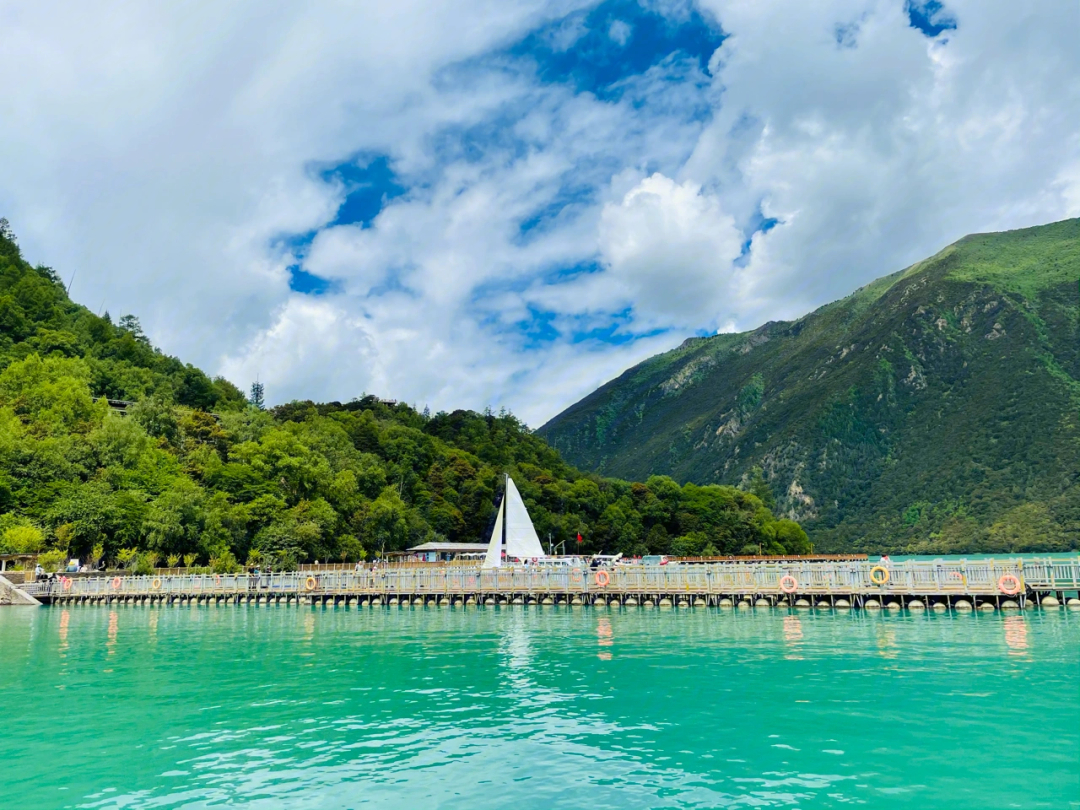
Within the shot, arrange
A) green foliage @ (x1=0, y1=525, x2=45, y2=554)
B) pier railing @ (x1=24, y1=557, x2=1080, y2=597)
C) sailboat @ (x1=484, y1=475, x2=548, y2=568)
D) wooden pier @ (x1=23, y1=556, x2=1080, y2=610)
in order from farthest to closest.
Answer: sailboat @ (x1=484, y1=475, x2=548, y2=568)
green foliage @ (x1=0, y1=525, x2=45, y2=554)
pier railing @ (x1=24, y1=557, x2=1080, y2=597)
wooden pier @ (x1=23, y1=556, x2=1080, y2=610)

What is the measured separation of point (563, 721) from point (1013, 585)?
31520mm

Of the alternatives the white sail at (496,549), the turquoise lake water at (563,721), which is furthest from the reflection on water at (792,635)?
the white sail at (496,549)

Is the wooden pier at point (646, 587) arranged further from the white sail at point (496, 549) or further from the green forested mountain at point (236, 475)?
the green forested mountain at point (236, 475)

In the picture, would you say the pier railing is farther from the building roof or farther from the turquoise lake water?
the building roof

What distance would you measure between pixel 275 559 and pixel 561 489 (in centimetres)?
6484

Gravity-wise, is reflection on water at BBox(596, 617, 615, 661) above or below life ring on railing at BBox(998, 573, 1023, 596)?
below

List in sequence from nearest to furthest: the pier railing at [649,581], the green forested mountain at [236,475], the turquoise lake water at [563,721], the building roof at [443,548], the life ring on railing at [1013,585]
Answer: the turquoise lake water at [563,721] < the life ring on railing at [1013,585] < the pier railing at [649,581] < the green forested mountain at [236,475] < the building roof at [443,548]

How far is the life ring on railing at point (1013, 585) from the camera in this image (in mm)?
39562

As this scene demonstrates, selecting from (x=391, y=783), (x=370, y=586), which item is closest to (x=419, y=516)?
(x=370, y=586)

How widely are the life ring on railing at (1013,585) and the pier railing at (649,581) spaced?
2.0 inches

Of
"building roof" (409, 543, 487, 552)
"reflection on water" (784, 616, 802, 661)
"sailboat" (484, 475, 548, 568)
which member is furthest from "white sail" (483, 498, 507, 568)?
"building roof" (409, 543, 487, 552)

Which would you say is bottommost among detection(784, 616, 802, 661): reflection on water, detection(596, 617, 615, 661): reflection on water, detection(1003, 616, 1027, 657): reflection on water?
detection(596, 617, 615, 661): reflection on water

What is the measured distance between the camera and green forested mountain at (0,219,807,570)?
74125 mm

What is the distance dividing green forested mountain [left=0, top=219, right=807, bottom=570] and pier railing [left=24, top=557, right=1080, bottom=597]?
9346 millimetres
